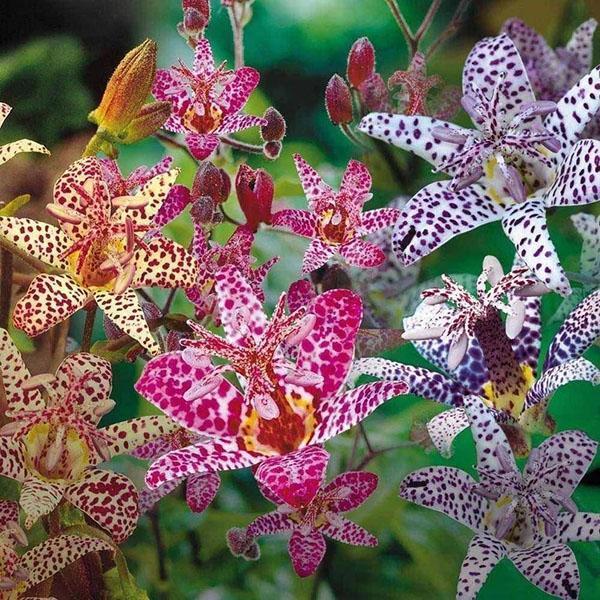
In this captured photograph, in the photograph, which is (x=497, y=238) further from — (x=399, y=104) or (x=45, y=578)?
(x=45, y=578)

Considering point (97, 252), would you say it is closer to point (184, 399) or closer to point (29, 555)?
point (184, 399)

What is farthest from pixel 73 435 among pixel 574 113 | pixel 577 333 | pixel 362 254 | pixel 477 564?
pixel 574 113

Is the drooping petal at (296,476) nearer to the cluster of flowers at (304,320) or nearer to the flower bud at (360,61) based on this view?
the cluster of flowers at (304,320)

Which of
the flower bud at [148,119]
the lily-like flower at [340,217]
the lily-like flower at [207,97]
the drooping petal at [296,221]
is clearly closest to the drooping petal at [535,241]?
the lily-like flower at [340,217]

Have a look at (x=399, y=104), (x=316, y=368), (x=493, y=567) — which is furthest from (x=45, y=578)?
(x=399, y=104)

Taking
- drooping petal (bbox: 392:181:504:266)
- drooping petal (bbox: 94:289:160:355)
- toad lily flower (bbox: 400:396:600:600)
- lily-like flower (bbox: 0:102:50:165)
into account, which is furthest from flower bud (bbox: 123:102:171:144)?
toad lily flower (bbox: 400:396:600:600)

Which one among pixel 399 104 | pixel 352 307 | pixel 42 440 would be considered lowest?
pixel 42 440
